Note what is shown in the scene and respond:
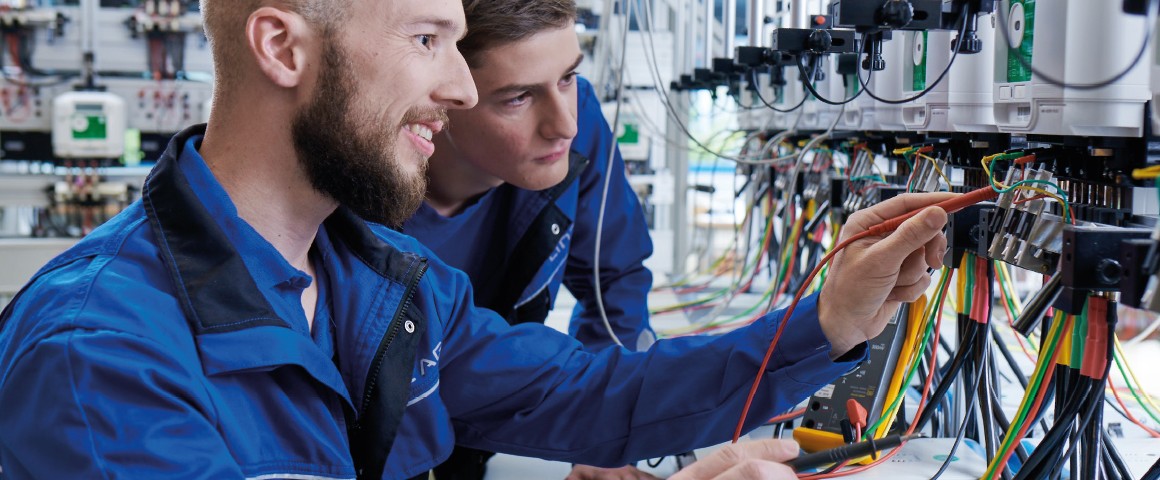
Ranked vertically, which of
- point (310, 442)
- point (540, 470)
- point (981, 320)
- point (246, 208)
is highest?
point (246, 208)

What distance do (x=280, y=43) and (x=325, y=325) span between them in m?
0.35

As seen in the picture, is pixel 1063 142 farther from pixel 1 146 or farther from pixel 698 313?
pixel 1 146

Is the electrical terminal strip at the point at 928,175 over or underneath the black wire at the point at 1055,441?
over

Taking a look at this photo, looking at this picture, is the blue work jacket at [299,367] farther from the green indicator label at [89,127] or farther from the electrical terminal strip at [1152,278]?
the green indicator label at [89,127]

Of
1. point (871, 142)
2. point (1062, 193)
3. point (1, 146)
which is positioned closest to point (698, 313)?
point (871, 142)

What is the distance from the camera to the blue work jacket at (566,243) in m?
1.95

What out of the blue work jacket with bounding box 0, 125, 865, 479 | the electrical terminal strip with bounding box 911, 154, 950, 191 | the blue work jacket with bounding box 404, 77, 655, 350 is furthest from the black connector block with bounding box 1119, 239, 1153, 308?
the blue work jacket with bounding box 404, 77, 655, 350

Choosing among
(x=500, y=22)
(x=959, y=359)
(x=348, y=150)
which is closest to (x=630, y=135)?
(x=500, y=22)

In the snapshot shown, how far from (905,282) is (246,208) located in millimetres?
765

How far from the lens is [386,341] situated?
51.3 inches

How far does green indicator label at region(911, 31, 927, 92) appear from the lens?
1607 mm

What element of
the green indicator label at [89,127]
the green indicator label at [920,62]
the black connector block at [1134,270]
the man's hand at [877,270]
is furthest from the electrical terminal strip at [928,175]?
the green indicator label at [89,127]

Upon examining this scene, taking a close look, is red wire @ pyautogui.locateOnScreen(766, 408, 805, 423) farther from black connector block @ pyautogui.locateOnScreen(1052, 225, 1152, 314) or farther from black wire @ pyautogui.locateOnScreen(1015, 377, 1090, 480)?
black connector block @ pyautogui.locateOnScreen(1052, 225, 1152, 314)

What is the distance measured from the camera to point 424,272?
1.39m
